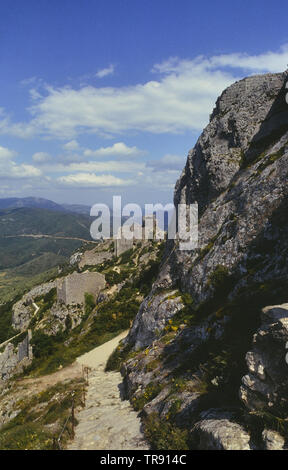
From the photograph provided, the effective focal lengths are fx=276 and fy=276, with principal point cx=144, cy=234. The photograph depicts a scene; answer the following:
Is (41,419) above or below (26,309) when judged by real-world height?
above

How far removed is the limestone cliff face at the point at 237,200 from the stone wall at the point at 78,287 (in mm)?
19591

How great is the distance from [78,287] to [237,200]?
97.4 feet

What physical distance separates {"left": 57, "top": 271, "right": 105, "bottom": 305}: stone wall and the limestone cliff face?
771 inches

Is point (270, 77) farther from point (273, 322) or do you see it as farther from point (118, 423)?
point (118, 423)

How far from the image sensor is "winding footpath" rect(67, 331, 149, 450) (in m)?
9.11

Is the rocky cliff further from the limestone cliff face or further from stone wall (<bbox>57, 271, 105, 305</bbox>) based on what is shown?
stone wall (<bbox>57, 271, 105, 305</bbox>)

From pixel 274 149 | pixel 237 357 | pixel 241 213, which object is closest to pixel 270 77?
pixel 274 149

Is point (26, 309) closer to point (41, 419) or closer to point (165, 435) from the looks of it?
point (41, 419)

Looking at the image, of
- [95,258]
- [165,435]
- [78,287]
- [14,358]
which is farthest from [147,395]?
[95,258]

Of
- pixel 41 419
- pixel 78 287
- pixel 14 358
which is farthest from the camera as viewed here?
pixel 78 287

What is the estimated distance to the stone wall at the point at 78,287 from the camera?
4172 cm

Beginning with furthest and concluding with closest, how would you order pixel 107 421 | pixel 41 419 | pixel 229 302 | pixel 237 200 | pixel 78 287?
pixel 78 287 → pixel 237 200 → pixel 41 419 → pixel 229 302 → pixel 107 421

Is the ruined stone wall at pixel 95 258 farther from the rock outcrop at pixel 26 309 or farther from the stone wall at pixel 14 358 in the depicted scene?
the stone wall at pixel 14 358

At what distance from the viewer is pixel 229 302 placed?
44.8ft
